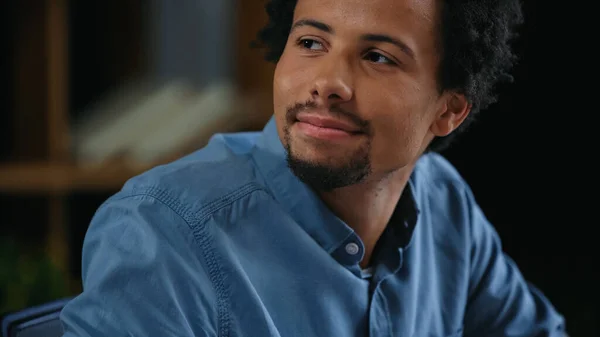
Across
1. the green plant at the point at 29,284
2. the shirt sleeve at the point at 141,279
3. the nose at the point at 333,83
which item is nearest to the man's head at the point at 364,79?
the nose at the point at 333,83

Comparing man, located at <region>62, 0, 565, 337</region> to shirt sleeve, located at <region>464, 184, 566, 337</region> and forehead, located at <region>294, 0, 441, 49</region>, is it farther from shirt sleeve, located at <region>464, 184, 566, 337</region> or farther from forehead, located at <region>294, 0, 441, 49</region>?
shirt sleeve, located at <region>464, 184, 566, 337</region>

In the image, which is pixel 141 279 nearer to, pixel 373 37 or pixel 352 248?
pixel 352 248

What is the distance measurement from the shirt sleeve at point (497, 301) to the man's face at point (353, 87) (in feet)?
1.42

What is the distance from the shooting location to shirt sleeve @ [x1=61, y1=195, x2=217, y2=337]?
0.99m

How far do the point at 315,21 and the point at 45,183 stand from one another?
54.1 inches

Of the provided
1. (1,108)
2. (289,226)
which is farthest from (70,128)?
(289,226)

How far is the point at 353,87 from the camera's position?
1127 mm

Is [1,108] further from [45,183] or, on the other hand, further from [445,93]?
[445,93]

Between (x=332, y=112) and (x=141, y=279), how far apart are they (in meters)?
0.35

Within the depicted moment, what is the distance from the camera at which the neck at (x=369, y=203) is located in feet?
4.13

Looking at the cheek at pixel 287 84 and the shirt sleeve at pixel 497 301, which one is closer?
the cheek at pixel 287 84

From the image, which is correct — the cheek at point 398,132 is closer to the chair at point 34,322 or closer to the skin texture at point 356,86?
the skin texture at point 356,86

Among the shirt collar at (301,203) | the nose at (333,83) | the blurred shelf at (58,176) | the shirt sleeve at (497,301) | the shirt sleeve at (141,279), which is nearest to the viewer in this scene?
the shirt sleeve at (141,279)

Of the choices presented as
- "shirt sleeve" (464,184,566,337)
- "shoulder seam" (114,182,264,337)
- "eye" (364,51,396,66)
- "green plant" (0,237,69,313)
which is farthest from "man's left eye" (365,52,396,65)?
"green plant" (0,237,69,313)
